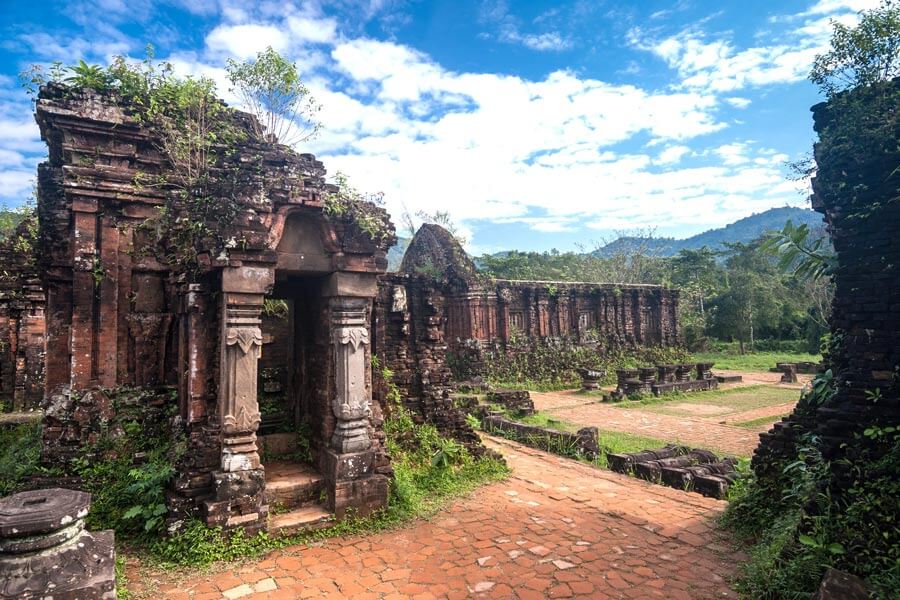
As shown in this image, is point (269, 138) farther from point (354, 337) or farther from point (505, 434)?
point (505, 434)

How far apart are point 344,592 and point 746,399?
52.9 feet

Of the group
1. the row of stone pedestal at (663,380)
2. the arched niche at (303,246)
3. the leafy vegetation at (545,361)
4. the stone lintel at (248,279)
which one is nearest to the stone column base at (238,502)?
the stone lintel at (248,279)

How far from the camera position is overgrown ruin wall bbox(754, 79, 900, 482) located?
13.7ft

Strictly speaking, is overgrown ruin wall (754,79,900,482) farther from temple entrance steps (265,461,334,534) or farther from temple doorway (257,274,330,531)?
temple doorway (257,274,330,531)

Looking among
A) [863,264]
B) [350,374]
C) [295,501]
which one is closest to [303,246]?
[350,374]

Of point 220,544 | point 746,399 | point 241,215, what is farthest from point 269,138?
point 746,399

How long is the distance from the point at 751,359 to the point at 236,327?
3013 centimetres

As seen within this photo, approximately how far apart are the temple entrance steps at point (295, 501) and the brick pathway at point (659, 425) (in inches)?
307

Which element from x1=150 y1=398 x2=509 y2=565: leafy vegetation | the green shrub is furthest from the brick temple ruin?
the green shrub

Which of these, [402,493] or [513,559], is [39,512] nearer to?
[402,493]

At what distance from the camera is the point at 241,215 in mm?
5402

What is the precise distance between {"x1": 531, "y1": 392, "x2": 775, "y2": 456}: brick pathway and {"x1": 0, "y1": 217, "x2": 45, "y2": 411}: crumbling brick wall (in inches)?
495

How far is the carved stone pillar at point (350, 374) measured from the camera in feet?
19.5

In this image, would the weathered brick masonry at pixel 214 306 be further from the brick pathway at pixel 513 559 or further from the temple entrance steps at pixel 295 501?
the brick pathway at pixel 513 559
